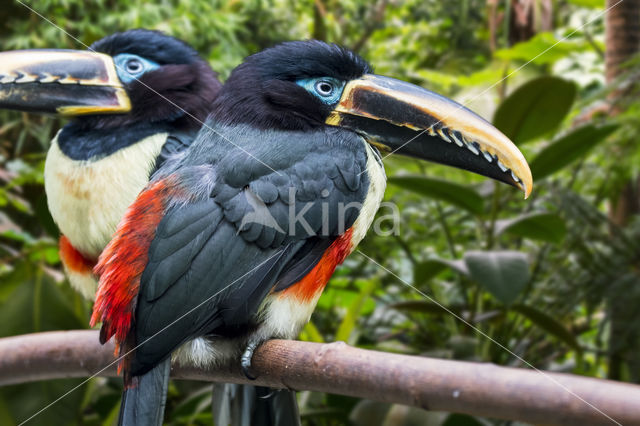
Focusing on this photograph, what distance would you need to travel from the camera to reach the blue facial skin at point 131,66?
1.26 meters

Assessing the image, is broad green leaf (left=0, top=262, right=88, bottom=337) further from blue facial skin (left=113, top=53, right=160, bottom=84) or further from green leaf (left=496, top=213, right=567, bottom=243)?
green leaf (left=496, top=213, right=567, bottom=243)

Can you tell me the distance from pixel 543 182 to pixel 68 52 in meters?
1.73

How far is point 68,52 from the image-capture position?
1.14m

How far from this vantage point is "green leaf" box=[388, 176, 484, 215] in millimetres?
1713

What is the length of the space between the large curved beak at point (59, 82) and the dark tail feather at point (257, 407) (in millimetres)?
578

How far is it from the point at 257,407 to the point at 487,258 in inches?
28.4

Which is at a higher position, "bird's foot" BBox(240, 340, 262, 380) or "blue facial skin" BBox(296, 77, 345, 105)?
"blue facial skin" BBox(296, 77, 345, 105)

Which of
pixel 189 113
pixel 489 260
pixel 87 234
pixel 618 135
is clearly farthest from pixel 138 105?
pixel 618 135

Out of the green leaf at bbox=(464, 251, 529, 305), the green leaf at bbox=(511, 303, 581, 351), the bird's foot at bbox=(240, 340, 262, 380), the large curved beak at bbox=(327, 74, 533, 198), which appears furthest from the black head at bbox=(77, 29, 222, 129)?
the green leaf at bbox=(511, 303, 581, 351)

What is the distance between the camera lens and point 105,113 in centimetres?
126

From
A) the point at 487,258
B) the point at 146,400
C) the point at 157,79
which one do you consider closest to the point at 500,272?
the point at 487,258

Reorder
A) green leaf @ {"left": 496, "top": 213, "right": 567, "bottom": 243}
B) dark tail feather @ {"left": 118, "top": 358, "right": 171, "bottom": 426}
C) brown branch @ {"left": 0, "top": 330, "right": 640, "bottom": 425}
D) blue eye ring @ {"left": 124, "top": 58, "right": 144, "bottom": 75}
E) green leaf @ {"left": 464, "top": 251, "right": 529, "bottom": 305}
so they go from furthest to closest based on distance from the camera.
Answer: green leaf @ {"left": 496, "top": 213, "right": 567, "bottom": 243} → green leaf @ {"left": 464, "top": 251, "right": 529, "bottom": 305} → blue eye ring @ {"left": 124, "top": 58, "right": 144, "bottom": 75} → dark tail feather @ {"left": 118, "top": 358, "right": 171, "bottom": 426} → brown branch @ {"left": 0, "top": 330, "right": 640, "bottom": 425}

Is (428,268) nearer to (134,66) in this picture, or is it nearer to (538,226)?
(538,226)

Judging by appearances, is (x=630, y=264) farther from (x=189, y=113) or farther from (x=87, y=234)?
(x=87, y=234)
